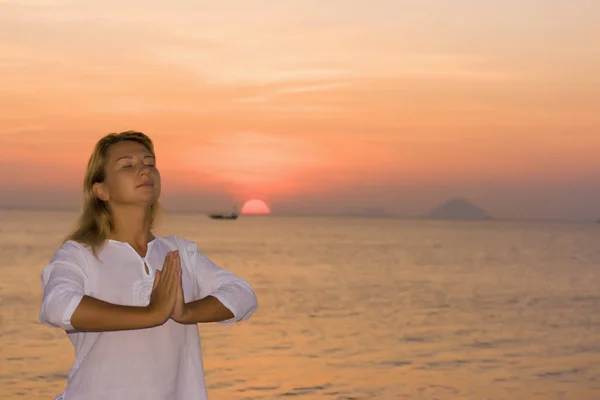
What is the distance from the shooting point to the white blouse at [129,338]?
367cm

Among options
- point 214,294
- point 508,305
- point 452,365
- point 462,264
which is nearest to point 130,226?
point 214,294

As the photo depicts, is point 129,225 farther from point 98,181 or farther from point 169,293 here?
point 169,293

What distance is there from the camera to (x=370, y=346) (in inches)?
872

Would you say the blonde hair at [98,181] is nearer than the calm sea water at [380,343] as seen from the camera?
Yes

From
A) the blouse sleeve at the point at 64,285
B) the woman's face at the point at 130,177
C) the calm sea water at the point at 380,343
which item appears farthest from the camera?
the calm sea water at the point at 380,343

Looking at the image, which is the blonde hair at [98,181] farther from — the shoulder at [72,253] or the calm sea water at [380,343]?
the calm sea water at [380,343]

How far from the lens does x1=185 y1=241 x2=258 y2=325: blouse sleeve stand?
150 inches

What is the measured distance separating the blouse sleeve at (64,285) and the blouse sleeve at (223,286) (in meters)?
0.47

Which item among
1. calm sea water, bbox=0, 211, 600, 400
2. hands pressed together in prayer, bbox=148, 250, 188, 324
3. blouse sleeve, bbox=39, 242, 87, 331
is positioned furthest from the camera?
calm sea water, bbox=0, 211, 600, 400

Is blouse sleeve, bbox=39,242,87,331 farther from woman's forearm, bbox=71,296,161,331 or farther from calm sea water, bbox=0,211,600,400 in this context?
calm sea water, bbox=0,211,600,400

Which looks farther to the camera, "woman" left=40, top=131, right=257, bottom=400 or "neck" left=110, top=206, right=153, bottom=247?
"neck" left=110, top=206, right=153, bottom=247

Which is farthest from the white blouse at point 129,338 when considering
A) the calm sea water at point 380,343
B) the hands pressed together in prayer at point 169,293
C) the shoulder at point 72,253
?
the calm sea water at point 380,343

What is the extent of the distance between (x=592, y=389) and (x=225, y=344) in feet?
24.7

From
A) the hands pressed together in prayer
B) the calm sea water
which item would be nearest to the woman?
the hands pressed together in prayer
